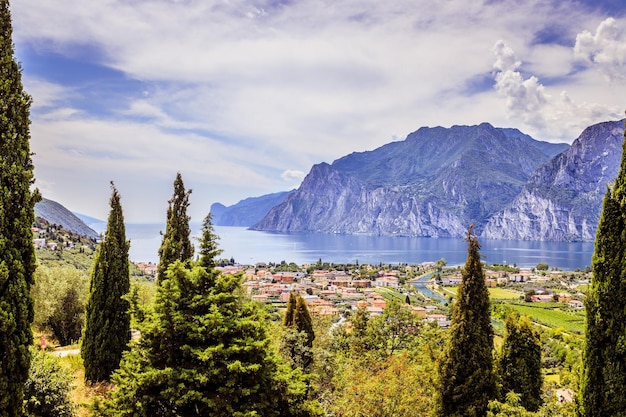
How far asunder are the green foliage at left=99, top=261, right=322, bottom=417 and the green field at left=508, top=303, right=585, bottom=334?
48.7 metres

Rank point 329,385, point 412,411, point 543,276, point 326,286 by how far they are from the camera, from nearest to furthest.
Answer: point 412,411
point 329,385
point 326,286
point 543,276

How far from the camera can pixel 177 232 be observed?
46.0ft

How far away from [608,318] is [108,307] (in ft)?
37.5

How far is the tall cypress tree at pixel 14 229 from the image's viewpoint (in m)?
5.25

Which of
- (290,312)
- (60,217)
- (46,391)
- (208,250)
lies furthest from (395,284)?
(60,217)

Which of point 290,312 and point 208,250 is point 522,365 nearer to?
point 290,312

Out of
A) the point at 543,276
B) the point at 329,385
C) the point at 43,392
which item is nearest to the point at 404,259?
the point at 543,276

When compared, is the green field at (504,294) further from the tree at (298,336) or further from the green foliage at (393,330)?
the tree at (298,336)

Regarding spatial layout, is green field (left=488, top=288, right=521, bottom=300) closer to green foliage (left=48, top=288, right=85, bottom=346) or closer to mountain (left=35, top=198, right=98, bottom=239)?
green foliage (left=48, top=288, right=85, bottom=346)

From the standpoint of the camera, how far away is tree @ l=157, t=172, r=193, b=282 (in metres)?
13.7

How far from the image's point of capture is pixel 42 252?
61656 millimetres

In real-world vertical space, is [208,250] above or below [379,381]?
above

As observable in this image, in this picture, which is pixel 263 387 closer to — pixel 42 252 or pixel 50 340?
pixel 50 340

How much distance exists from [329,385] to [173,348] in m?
10.9
